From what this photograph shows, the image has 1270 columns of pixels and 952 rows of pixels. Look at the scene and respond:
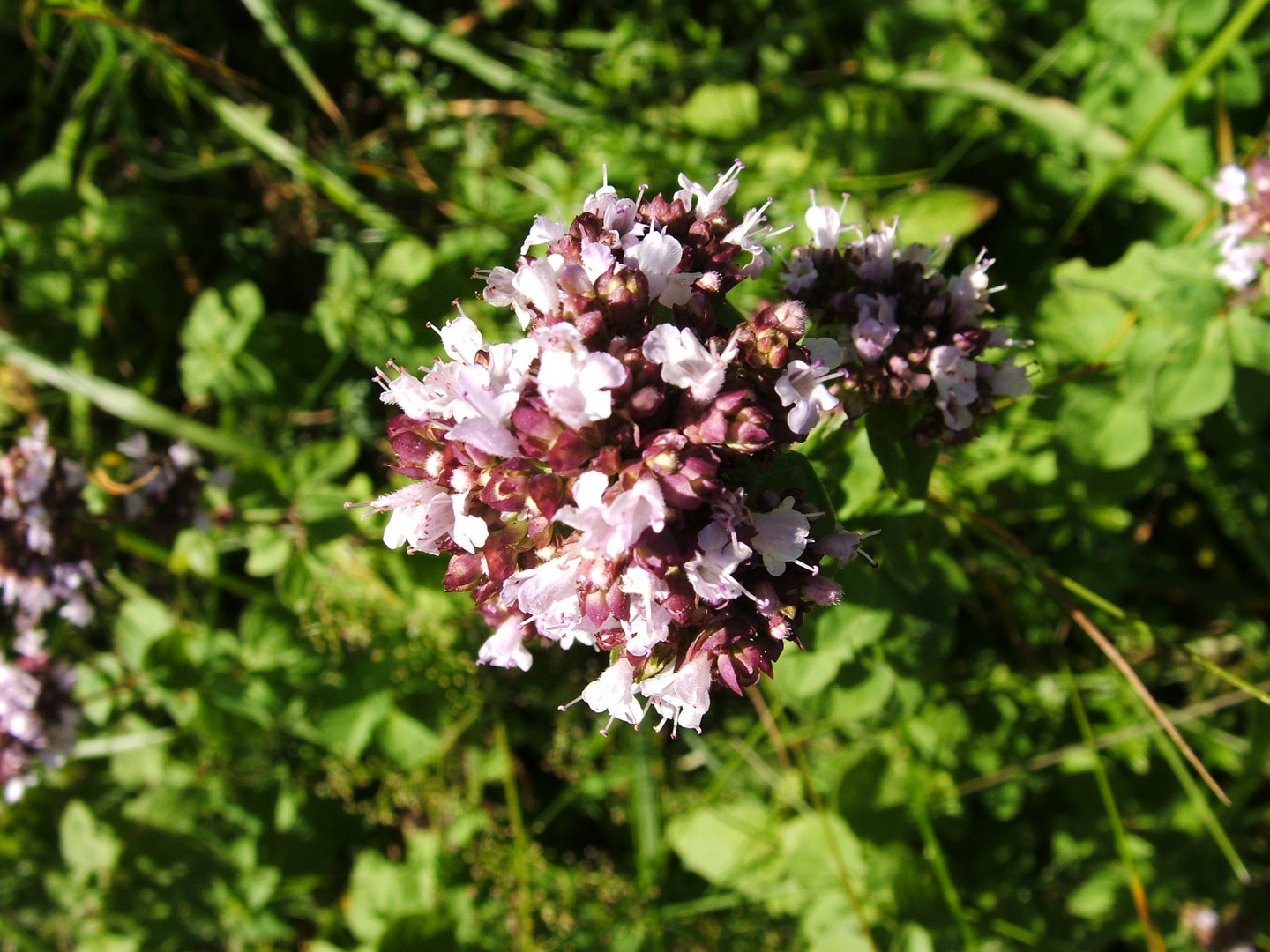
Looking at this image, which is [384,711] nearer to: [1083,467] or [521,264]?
[521,264]

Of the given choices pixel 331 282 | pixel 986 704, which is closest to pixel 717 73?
pixel 331 282

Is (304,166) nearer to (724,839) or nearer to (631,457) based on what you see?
(631,457)

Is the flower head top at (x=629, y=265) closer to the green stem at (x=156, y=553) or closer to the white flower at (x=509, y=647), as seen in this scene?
the white flower at (x=509, y=647)

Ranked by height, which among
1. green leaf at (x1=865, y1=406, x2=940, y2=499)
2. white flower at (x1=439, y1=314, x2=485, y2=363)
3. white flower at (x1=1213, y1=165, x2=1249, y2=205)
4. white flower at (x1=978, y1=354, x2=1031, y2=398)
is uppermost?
white flower at (x1=1213, y1=165, x2=1249, y2=205)

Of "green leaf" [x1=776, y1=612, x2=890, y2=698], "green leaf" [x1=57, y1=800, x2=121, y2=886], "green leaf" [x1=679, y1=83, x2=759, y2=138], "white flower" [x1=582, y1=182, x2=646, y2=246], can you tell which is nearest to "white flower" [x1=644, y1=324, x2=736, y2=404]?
"white flower" [x1=582, y1=182, x2=646, y2=246]

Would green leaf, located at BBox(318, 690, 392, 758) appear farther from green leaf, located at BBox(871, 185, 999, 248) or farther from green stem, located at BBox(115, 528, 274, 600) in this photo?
green leaf, located at BBox(871, 185, 999, 248)

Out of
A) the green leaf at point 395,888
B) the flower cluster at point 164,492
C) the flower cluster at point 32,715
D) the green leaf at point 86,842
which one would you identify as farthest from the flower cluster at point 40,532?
the green leaf at point 395,888

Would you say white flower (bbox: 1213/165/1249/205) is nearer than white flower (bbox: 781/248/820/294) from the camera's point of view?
No

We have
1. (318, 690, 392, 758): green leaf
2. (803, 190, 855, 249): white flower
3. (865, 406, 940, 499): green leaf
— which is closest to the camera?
(865, 406, 940, 499): green leaf
